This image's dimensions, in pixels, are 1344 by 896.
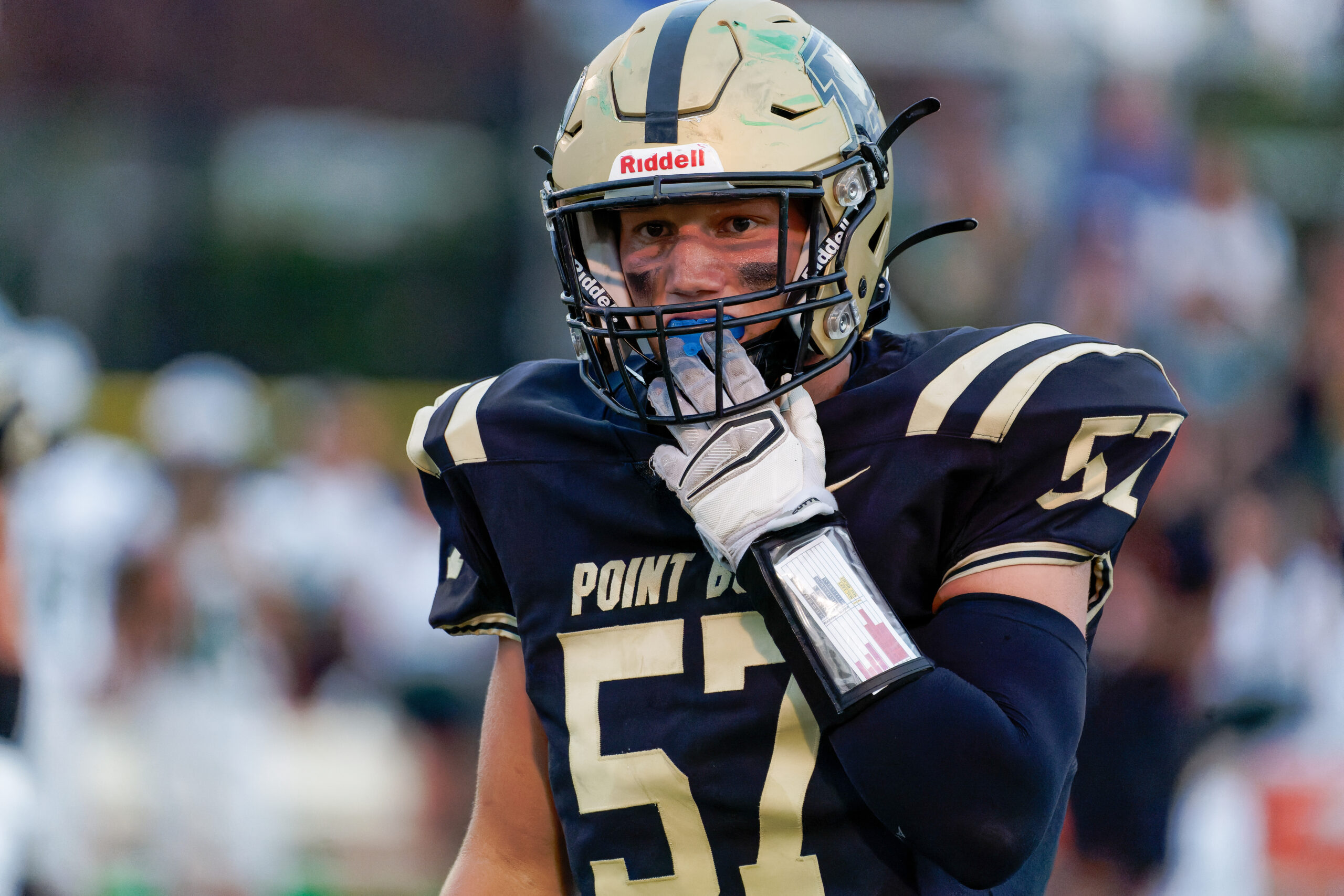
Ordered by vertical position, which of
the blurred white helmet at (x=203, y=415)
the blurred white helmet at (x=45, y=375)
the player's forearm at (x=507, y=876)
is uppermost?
the player's forearm at (x=507, y=876)

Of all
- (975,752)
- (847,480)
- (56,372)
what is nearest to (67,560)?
(56,372)

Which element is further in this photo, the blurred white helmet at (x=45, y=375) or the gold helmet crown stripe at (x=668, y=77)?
the blurred white helmet at (x=45, y=375)

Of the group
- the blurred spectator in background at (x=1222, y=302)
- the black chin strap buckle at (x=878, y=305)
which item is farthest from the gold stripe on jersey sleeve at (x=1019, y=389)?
the blurred spectator in background at (x=1222, y=302)

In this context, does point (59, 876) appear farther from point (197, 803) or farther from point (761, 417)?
point (761, 417)

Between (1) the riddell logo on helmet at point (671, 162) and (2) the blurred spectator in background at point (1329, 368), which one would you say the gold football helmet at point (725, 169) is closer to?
(1) the riddell logo on helmet at point (671, 162)

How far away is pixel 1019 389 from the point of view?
60.4 inches

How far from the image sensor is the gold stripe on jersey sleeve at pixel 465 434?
5.83 feet

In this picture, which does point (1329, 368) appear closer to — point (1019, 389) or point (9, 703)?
point (1019, 389)

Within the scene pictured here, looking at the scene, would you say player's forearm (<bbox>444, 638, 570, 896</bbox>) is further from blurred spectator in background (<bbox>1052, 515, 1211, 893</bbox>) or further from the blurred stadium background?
blurred spectator in background (<bbox>1052, 515, 1211, 893</bbox>)

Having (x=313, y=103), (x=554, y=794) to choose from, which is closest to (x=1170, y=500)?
(x=554, y=794)

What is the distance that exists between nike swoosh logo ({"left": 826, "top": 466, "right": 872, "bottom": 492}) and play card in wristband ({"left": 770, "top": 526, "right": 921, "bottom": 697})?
0.14m

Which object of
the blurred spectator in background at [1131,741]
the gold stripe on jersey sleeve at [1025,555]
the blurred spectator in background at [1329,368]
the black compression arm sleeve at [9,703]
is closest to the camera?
the gold stripe on jersey sleeve at [1025,555]

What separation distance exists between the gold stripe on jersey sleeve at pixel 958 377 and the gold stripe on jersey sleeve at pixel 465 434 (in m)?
0.53

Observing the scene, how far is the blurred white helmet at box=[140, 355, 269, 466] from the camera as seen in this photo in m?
5.97
